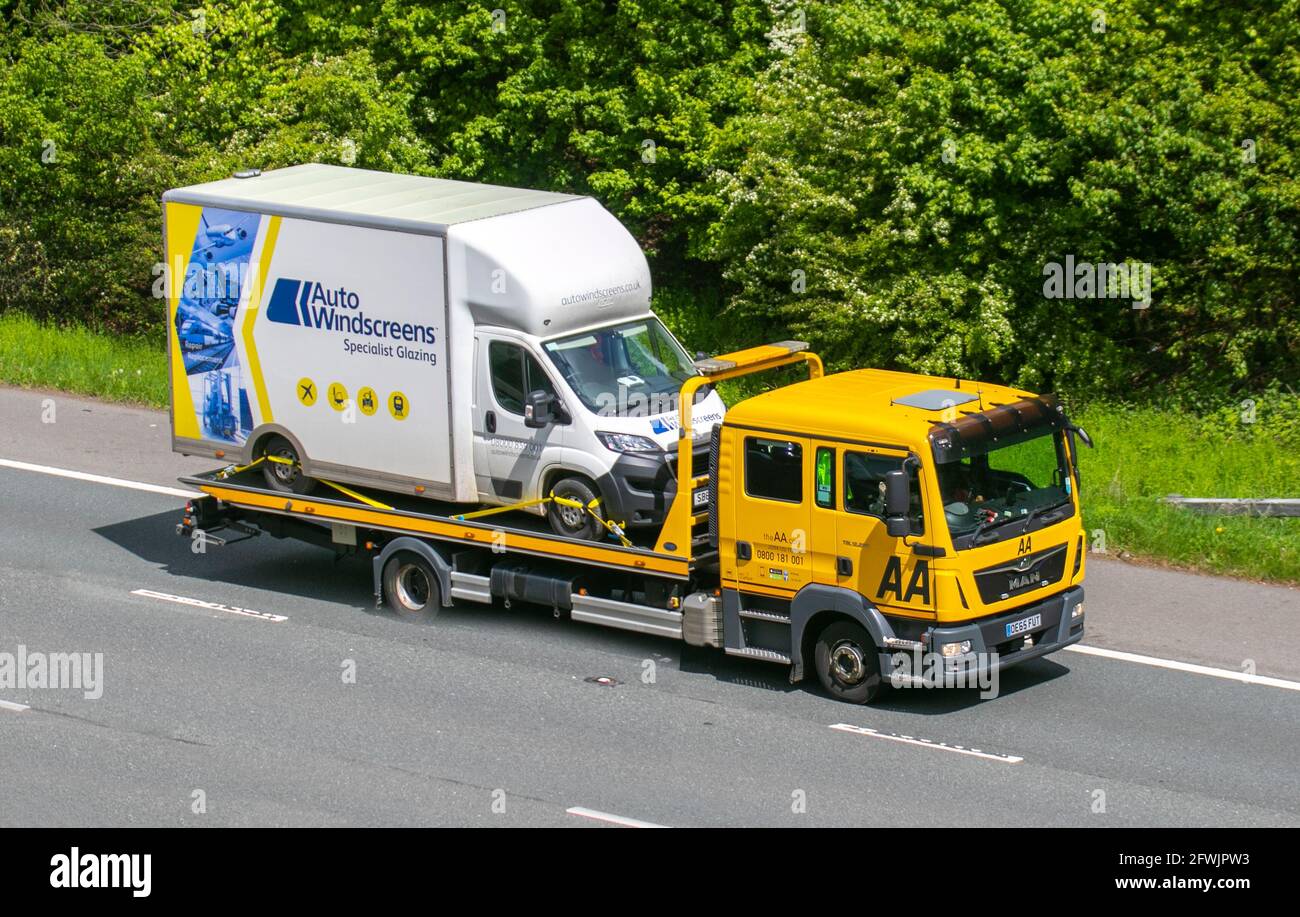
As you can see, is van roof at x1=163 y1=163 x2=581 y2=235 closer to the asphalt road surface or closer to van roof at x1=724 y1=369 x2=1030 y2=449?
van roof at x1=724 y1=369 x2=1030 y2=449

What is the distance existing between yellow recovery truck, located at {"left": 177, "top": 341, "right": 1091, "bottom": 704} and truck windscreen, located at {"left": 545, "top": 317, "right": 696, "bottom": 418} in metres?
0.46

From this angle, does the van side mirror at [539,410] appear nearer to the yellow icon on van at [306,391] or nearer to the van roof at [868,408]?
the van roof at [868,408]

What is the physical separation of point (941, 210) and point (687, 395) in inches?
327

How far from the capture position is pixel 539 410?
15227mm

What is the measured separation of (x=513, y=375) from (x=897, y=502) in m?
3.83

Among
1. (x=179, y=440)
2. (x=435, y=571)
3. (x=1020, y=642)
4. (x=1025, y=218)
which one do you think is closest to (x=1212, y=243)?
(x=1025, y=218)

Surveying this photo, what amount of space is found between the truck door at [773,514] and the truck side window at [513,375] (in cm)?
208

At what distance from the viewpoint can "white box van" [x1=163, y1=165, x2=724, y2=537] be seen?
1533cm

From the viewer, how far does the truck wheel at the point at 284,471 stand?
1692cm

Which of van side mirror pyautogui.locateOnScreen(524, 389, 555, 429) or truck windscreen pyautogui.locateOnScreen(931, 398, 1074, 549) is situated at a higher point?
van side mirror pyautogui.locateOnScreen(524, 389, 555, 429)

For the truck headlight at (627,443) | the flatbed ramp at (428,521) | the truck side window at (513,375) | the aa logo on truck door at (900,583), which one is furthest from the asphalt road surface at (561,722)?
the truck side window at (513,375)

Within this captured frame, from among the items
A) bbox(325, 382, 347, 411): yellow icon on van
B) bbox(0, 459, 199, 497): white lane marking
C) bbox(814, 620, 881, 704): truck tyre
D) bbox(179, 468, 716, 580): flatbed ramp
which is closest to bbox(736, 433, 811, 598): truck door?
bbox(814, 620, 881, 704): truck tyre

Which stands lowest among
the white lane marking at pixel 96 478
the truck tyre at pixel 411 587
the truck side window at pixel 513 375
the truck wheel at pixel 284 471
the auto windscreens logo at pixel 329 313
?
the truck tyre at pixel 411 587

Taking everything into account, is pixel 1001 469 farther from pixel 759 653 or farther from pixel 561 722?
pixel 561 722
